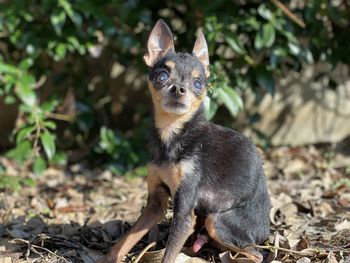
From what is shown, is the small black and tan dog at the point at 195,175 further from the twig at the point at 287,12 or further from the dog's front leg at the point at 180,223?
the twig at the point at 287,12

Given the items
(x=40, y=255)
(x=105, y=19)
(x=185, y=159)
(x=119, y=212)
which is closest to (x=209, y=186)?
(x=185, y=159)

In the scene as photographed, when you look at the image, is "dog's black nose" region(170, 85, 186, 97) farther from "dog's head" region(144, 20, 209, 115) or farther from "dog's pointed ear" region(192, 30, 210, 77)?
Answer: "dog's pointed ear" region(192, 30, 210, 77)

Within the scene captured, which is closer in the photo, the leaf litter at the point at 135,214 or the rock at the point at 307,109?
the leaf litter at the point at 135,214

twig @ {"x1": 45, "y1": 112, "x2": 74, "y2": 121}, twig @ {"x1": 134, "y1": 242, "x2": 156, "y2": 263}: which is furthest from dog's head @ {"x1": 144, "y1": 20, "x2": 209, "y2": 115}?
twig @ {"x1": 45, "y1": 112, "x2": 74, "y2": 121}

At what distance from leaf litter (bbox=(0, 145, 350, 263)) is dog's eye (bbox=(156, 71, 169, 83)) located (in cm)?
102

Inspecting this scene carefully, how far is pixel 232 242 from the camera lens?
397 cm

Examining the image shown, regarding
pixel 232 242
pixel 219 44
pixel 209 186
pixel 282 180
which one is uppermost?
pixel 219 44

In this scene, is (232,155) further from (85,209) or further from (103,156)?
(103,156)

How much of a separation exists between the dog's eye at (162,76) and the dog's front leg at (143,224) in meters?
0.67

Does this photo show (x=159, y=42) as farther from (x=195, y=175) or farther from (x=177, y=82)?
→ (x=195, y=175)

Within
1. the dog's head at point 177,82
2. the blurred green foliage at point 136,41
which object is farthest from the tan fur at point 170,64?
the blurred green foliage at point 136,41

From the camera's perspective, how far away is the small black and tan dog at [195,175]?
3.89 metres

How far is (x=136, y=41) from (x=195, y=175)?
2.99m

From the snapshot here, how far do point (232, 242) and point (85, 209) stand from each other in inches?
83.4
